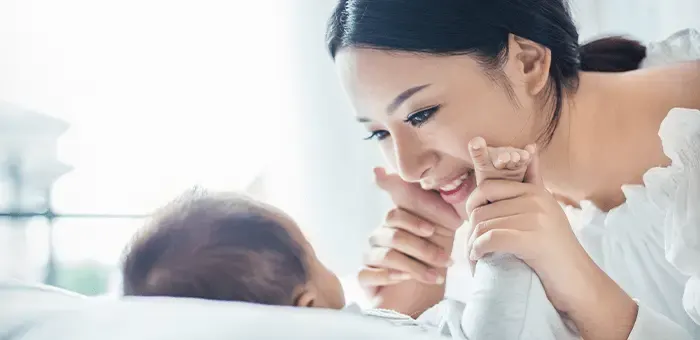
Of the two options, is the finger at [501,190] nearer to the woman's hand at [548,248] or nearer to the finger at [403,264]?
the woman's hand at [548,248]

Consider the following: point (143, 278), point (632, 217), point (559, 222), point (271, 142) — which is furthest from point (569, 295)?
point (271, 142)

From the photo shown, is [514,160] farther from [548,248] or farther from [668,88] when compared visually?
[668,88]

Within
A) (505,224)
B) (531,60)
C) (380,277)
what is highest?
(531,60)

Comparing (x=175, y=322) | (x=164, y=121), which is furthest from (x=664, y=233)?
(x=164, y=121)

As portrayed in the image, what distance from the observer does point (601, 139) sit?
677 millimetres

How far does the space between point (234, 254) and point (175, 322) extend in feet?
0.42

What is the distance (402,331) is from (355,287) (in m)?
0.36

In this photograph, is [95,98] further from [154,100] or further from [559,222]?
[559,222]

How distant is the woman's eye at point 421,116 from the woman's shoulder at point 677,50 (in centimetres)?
30

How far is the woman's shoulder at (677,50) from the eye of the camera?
76 centimetres

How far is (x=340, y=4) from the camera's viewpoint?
0.64m

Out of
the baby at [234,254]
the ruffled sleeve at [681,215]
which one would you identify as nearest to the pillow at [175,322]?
the baby at [234,254]

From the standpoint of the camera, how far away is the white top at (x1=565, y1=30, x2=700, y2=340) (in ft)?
1.79

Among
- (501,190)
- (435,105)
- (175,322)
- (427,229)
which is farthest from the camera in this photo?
(427,229)
